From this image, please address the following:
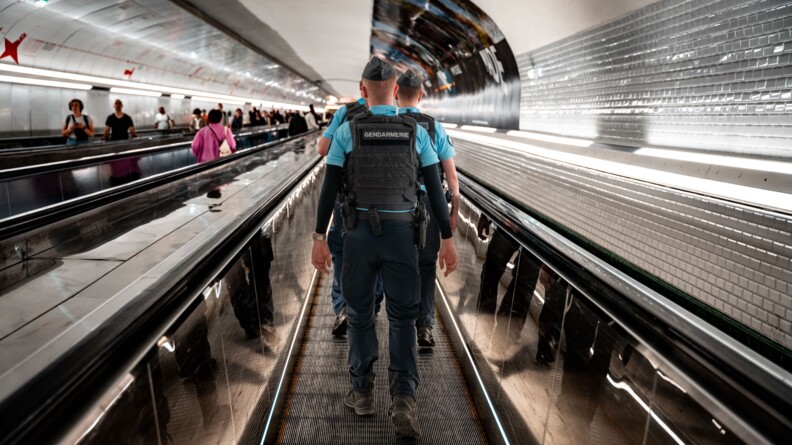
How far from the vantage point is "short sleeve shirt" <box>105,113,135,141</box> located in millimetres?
10289

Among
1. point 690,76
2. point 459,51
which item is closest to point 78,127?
point 459,51

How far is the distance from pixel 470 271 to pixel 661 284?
1500 millimetres

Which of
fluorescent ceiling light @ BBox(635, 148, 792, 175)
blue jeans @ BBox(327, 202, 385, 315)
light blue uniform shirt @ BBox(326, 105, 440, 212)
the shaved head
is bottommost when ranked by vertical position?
blue jeans @ BBox(327, 202, 385, 315)

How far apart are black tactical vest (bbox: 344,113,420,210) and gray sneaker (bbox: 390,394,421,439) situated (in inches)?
40.1

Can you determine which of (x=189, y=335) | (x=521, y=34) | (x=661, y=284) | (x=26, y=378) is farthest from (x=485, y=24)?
(x=26, y=378)

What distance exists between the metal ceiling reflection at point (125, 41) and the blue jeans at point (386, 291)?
871cm

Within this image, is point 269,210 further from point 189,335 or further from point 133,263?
point 189,335

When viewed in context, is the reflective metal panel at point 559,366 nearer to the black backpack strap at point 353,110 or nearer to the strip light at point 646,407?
the strip light at point 646,407

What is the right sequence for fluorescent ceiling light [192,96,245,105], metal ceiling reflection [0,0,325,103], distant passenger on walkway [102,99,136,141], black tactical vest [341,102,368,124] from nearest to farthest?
black tactical vest [341,102,368,124]
metal ceiling reflection [0,0,325,103]
distant passenger on walkway [102,99,136,141]
fluorescent ceiling light [192,96,245,105]

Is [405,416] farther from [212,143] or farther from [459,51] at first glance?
[459,51]

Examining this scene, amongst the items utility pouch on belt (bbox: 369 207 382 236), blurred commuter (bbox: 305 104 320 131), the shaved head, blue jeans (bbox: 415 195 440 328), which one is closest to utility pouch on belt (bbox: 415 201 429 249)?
utility pouch on belt (bbox: 369 207 382 236)

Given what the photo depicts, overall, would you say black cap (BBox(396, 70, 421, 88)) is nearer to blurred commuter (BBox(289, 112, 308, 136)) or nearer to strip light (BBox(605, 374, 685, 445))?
strip light (BBox(605, 374, 685, 445))

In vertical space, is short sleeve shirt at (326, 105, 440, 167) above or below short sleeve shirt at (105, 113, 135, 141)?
above

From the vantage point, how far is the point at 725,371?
46.7 inches
